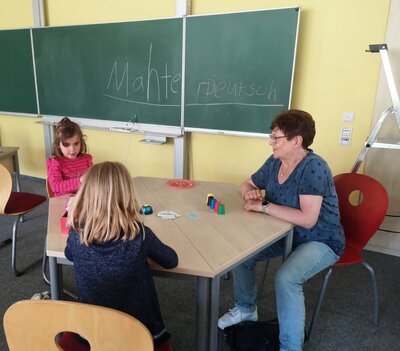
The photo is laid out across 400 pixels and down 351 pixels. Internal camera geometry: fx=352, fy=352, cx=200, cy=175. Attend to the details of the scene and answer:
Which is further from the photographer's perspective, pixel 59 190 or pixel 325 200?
pixel 59 190

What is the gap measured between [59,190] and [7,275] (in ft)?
2.85

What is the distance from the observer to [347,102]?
9.25 feet

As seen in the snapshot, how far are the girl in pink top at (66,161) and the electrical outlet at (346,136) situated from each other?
202 cm

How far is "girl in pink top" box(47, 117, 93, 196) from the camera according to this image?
87.5 inches

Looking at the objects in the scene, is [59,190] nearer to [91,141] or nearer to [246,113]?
[246,113]

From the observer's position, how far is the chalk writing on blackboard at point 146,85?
3.32 meters

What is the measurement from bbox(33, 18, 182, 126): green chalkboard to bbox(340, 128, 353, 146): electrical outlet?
1.46 meters

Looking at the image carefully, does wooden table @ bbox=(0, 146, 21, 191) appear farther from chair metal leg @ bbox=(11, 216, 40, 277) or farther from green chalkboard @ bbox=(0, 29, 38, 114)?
green chalkboard @ bbox=(0, 29, 38, 114)

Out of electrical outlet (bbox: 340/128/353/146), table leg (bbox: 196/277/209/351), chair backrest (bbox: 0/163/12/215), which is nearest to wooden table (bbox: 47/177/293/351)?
table leg (bbox: 196/277/209/351)

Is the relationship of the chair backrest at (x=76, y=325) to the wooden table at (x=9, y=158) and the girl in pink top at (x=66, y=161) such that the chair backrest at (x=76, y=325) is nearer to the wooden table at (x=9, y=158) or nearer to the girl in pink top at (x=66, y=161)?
the girl in pink top at (x=66, y=161)

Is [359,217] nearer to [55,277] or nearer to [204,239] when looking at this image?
[204,239]

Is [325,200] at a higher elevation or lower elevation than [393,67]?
lower

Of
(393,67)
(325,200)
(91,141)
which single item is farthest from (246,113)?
(91,141)

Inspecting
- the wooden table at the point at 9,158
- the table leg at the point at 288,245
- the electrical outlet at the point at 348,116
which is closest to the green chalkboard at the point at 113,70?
the wooden table at the point at 9,158
